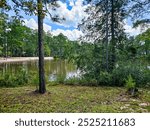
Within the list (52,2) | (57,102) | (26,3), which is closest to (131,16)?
(52,2)

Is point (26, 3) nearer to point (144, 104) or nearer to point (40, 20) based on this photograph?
point (40, 20)

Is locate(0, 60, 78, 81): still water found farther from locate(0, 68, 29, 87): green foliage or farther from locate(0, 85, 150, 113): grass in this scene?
locate(0, 85, 150, 113): grass

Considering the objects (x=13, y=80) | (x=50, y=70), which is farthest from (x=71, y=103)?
(x=50, y=70)

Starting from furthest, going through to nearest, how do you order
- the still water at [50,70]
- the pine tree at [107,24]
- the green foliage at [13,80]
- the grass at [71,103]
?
the still water at [50,70]
the pine tree at [107,24]
the green foliage at [13,80]
the grass at [71,103]

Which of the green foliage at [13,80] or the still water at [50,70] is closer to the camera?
the green foliage at [13,80]

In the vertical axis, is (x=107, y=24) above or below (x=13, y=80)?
above

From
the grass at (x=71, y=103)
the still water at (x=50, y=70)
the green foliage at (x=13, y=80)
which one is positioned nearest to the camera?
the grass at (x=71, y=103)

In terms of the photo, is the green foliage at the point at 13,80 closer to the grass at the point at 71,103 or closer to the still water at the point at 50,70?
the still water at the point at 50,70

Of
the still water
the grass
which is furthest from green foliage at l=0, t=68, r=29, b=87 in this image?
the grass

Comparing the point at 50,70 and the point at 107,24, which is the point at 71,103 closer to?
the point at 107,24

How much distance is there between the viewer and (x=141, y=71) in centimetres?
1181

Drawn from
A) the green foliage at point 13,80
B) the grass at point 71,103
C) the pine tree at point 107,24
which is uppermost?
the pine tree at point 107,24

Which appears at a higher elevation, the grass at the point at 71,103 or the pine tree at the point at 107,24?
the pine tree at the point at 107,24

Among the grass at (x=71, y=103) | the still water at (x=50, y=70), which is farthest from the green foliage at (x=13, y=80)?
the grass at (x=71, y=103)
